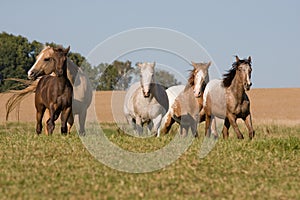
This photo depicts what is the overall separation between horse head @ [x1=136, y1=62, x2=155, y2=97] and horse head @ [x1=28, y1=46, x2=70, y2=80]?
1.97 meters

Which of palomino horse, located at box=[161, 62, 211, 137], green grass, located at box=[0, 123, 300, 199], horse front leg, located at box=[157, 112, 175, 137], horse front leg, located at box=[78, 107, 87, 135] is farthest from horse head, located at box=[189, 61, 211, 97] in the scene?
green grass, located at box=[0, 123, 300, 199]

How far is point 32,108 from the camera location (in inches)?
2394

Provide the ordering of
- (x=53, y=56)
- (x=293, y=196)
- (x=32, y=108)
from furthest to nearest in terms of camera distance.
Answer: (x=32, y=108), (x=53, y=56), (x=293, y=196)

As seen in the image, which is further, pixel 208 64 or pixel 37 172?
pixel 208 64

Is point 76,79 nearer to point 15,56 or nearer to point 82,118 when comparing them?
point 82,118

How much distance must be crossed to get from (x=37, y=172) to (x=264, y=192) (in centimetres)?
318

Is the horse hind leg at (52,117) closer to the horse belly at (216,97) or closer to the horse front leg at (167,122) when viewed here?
the horse belly at (216,97)

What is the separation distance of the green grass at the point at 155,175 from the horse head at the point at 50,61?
11.8 feet

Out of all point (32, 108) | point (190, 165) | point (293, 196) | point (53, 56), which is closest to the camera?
point (293, 196)

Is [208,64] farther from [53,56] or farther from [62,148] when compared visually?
[62,148]

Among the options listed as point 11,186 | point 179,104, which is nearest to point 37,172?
point 11,186

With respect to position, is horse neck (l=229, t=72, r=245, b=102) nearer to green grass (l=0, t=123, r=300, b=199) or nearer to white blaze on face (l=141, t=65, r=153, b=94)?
white blaze on face (l=141, t=65, r=153, b=94)

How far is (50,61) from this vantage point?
53.9 ft

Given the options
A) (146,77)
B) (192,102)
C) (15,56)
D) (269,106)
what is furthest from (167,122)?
(15,56)
